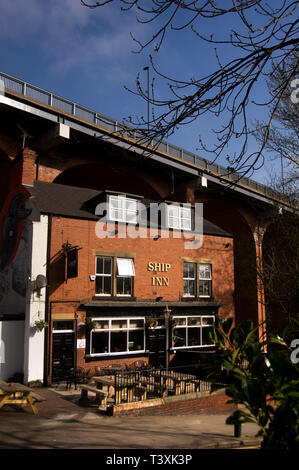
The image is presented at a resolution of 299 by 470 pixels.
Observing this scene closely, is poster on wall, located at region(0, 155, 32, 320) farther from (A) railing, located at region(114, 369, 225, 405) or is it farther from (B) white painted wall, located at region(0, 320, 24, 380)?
(A) railing, located at region(114, 369, 225, 405)

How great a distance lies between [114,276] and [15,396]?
7.66 m

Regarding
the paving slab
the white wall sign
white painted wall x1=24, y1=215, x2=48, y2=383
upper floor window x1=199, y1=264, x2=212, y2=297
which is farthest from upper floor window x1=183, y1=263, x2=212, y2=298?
the paving slab

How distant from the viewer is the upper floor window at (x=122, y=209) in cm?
1936

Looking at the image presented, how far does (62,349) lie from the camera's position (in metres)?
16.5

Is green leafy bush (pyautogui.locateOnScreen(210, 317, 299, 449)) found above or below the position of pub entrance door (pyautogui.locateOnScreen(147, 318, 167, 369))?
above

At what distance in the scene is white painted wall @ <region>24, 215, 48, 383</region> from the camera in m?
15.6

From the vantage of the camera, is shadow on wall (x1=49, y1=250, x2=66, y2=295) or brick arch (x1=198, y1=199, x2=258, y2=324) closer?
shadow on wall (x1=49, y1=250, x2=66, y2=295)

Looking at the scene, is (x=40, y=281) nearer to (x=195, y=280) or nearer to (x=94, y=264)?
(x=94, y=264)

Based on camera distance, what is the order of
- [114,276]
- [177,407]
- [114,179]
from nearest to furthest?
[177,407], [114,276], [114,179]

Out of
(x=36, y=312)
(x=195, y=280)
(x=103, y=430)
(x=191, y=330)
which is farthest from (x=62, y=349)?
(x=195, y=280)

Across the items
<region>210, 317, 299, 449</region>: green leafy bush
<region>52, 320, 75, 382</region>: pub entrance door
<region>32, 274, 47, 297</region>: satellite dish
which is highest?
<region>32, 274, 47, 297</region>: satellite dish

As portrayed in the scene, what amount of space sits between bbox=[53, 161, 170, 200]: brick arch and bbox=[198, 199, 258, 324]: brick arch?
659 centimetres

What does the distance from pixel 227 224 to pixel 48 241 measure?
21042 millimetres

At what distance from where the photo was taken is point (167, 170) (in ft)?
90.4
